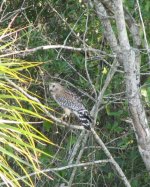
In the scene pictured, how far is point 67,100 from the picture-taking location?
16.7 feet

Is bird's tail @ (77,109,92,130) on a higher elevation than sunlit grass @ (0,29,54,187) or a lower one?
lower

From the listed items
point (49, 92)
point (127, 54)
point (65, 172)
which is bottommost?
point (65, 172)

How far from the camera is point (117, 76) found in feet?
15.1

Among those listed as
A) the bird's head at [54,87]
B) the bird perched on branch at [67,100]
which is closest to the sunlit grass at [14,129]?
the bird perched on branch at [67,100]

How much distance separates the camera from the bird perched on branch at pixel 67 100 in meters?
4.59

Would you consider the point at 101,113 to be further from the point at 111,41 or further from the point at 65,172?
the point at 111,41

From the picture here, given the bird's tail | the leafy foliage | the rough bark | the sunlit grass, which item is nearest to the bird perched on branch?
the bird's tail

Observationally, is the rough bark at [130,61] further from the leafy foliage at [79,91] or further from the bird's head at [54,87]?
the bird's head at [54,87]

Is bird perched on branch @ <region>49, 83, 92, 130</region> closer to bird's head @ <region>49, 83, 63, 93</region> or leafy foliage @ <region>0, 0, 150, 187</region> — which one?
bird's head @ <region>49, 83, 63, 93</region>

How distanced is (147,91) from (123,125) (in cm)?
123

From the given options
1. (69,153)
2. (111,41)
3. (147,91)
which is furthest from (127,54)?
(69,153)

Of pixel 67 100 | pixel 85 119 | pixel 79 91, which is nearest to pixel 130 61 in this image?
pixel 85 119

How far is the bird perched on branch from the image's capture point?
4.59 metres

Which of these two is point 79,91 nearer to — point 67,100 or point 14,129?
point 67,100
